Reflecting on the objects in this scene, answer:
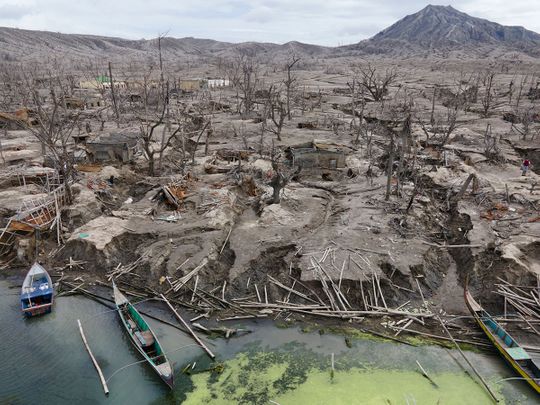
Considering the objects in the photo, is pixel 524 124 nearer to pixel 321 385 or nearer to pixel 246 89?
pixel 246 89

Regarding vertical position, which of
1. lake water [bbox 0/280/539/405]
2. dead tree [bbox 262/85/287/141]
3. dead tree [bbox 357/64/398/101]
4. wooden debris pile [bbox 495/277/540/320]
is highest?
dead tree [bbox 357/64/398/101]

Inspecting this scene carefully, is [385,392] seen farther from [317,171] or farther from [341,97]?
[341,97]

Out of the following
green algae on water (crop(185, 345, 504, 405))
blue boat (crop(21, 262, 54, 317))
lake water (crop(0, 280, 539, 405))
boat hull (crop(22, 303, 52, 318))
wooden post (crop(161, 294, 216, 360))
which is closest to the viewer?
green algae on water (crop(185, 345, 504, 405))

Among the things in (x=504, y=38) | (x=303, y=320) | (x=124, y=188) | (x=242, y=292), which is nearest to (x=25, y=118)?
(x=124, y=188)

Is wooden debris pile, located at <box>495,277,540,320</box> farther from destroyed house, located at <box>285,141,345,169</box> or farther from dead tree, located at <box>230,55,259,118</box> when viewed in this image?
dead tree, located at <box>230,55,259,118</box>

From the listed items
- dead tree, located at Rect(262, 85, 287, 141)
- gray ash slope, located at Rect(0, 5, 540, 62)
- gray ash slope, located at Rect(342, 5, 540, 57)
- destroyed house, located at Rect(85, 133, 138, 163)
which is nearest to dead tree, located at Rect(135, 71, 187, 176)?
destroyed house, located at Rect(85, 133, 138, 163)

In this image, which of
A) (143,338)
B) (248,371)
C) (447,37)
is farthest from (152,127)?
(447,37)

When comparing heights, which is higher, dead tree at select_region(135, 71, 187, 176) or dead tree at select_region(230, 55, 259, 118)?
dead tree at select_region(230, 55, 259, 118)
